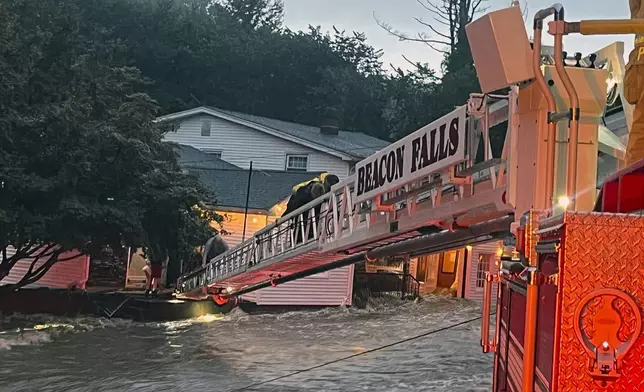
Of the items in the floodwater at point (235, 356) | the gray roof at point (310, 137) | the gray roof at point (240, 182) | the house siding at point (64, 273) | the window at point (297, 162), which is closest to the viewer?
the floodwater at point (235, 356)

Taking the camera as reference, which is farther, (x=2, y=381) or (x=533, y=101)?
(x=2, y=381)

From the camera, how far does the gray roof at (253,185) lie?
20453 mm

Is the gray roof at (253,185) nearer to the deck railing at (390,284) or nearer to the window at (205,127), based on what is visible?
the deck railing at (390,284)

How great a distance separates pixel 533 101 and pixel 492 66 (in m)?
0.30

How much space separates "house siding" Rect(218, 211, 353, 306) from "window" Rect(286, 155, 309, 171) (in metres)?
4.82

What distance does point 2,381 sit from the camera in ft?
32.6

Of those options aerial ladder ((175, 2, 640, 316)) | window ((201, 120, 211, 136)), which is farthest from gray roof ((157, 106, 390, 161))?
aerial ladder ((175, 2, 640, 316))

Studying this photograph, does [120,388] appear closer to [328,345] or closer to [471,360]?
[328,345]

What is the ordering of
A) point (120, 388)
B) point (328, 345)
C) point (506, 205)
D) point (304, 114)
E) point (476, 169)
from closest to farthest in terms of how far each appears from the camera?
point (506, 205)
point (476, 169)
point (120, 388)
point (328, 345)
point (304, 114)

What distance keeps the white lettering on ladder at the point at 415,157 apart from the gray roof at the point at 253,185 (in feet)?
43.5

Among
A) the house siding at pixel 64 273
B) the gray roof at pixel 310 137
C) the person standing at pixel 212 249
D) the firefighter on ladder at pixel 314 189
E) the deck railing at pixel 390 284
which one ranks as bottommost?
the house siding at pixel 64 273

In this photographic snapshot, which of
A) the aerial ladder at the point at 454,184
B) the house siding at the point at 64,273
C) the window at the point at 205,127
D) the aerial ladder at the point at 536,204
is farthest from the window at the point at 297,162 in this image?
the aerial ladder at the point at 536,204

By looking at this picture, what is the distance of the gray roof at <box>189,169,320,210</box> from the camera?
67.1ft

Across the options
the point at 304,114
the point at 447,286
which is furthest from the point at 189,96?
the point at 447,286
